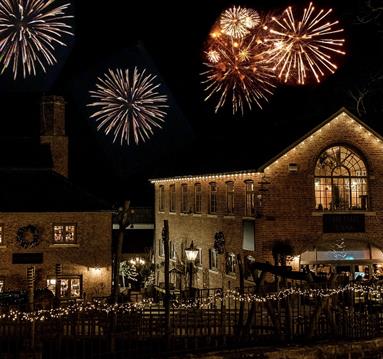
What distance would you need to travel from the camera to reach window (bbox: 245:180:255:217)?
27.5 metres

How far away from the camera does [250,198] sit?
91.1 ft

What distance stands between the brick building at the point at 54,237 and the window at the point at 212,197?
558 centimetres

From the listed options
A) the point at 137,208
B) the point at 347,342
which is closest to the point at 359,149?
the point at 347,342

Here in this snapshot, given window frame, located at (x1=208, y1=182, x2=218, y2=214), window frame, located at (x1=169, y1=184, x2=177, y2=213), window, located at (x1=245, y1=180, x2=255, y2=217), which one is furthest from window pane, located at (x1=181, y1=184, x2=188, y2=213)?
window, located at (x1=245, y1=180, x2=255, y2=217)

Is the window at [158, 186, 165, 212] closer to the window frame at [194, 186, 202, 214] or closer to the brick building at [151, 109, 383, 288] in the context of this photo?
the window frame at [194, 186, 202, 214]

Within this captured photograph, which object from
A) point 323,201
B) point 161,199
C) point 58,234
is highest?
point 161,199

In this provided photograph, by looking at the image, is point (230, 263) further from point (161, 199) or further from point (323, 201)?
point (161, 199)

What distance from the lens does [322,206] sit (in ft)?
89.2

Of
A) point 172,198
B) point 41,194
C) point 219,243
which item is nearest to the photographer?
point 41,194

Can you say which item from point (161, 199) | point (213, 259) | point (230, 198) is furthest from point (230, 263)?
point (161, 199)

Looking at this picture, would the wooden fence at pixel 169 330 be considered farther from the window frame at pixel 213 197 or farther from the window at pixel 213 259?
the window frame at pixel 213 197

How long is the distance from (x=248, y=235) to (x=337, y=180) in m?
4.60

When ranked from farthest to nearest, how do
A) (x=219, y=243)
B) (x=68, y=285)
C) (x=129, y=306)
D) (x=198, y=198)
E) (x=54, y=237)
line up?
(x=198, y=198)
(x=219, y=243)
(x=54, y=237)
(x=68, y=285)
(x=129, y=306)

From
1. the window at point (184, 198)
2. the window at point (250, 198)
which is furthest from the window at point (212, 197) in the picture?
the window at point (250, 198)
